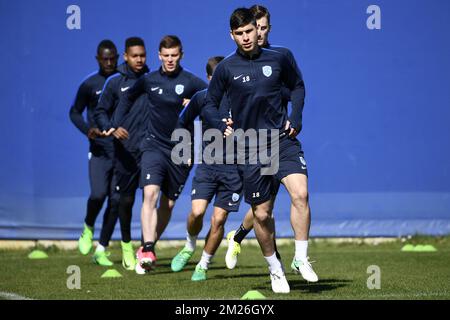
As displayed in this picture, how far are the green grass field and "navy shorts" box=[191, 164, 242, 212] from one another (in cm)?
77

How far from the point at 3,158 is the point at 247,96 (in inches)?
269

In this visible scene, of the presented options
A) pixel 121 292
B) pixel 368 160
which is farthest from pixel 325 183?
pixel 121 292

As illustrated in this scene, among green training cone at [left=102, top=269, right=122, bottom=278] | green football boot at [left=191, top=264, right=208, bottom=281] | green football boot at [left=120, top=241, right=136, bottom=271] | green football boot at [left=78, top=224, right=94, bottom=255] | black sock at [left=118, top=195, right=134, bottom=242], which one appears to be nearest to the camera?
green football boot at [left=191, top=264, right=208, bottom=281]

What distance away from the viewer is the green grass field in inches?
329

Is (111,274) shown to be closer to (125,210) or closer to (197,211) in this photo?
(197,211)

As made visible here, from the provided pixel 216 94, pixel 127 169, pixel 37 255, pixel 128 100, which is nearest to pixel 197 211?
pixel 128 100

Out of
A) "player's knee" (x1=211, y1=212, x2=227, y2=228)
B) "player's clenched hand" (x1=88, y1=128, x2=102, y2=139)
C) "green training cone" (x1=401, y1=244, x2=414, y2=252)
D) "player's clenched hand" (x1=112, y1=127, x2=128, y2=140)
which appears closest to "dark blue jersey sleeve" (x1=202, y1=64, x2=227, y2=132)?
"player's knee" (x1=211, y1=212, x2=227, y2=228)

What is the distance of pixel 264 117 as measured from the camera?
827cm

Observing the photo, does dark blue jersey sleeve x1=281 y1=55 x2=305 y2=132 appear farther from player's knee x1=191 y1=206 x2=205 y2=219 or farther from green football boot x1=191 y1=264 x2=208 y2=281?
player's knee x1=191 y1=206 x2=205 y2=219

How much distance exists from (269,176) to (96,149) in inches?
201
